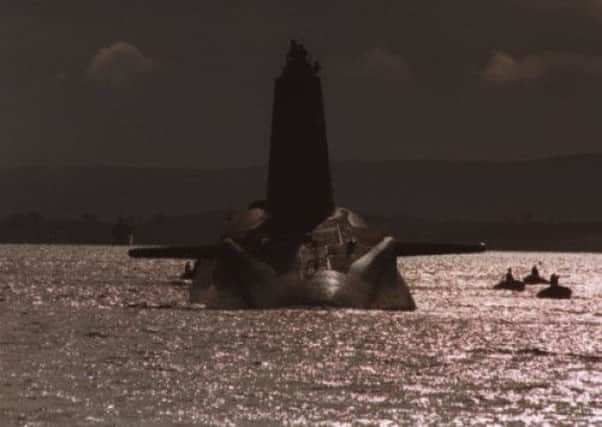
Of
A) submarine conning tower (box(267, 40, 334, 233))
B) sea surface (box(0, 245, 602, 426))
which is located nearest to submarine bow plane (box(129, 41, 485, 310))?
submarine conning tower (box(267, 40, 334, 233))

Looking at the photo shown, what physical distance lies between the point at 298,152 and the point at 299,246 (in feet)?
27.1

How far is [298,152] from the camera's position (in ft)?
217

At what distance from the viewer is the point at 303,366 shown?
37.3m

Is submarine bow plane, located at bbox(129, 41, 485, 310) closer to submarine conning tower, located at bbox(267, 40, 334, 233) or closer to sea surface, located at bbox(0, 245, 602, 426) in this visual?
submarine conning tower, located at bbox(267, 40, 334, 233)

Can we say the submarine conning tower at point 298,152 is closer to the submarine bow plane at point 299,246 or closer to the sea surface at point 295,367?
the submarine bow plane at point 299,246

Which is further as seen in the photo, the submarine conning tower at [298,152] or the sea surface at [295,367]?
the submarine conning tower at [298,152]

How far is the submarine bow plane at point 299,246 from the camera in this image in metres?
57.4

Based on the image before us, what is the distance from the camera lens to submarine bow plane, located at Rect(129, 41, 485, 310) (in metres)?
57.4

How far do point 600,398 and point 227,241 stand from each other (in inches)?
1338

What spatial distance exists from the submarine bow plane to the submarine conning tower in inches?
2.2

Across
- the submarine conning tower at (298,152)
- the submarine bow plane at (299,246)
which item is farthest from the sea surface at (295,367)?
the submarine conning tower at (298,152)

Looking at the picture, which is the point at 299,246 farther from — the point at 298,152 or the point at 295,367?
the point at 295,367

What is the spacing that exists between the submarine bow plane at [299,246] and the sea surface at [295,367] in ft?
3.93

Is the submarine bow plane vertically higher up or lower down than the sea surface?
higher up
